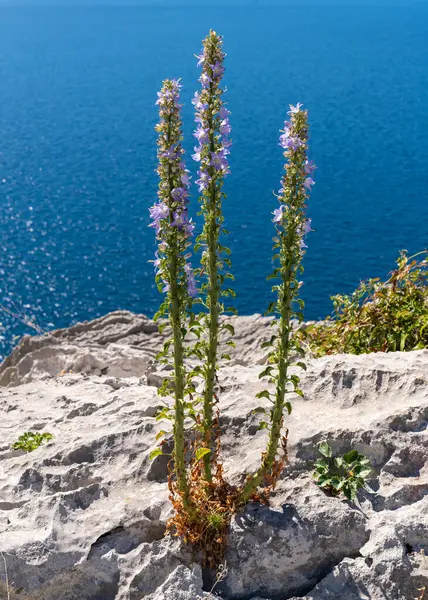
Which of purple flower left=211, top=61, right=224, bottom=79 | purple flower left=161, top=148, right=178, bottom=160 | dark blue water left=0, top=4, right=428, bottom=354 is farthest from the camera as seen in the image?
dark blue water left=0, top=4, right=428, bottom=354

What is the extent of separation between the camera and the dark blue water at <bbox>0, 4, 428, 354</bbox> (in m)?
25.1

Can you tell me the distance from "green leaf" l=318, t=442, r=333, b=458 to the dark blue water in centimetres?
1614

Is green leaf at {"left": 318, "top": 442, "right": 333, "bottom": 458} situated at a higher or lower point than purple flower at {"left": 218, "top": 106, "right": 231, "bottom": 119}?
lower

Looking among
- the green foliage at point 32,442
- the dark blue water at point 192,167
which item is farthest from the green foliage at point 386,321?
the dark blue water at point 192,167

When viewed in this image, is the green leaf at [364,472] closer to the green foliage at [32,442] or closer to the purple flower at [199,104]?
the purple flower at [199,104]

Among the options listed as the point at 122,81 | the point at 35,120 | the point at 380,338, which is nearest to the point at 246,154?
the point at 35,120

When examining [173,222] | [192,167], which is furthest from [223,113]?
[192,167]

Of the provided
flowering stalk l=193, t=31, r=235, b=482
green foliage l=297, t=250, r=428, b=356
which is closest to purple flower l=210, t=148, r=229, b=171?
flowering stalk l=193, t=31, r=235, b=482

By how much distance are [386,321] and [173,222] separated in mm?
5425

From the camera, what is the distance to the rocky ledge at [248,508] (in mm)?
6094

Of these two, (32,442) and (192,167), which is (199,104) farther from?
(192,167)

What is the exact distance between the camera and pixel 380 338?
10.1 meters

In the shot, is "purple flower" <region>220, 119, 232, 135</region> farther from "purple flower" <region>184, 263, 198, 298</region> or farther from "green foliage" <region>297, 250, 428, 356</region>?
"green foliage" <region>297, 250, 428, 356</region>

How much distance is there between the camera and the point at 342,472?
651 centimetres
